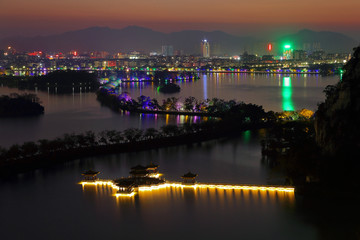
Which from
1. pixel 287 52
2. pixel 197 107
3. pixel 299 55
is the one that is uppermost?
pixel 287 52

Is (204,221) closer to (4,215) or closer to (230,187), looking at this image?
(230,187)

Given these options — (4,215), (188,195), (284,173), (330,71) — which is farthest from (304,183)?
A: (330,71)

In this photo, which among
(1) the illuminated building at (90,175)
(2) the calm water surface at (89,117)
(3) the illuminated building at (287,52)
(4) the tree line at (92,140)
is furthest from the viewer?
(3) the illuminated building at (287,52)

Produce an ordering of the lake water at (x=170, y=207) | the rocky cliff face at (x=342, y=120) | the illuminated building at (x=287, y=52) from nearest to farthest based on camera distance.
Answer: the lake water at (x=170, y=207)
the rocky cliff face at (x=342, y=120)
the illuminated building at (x=287, y=52)

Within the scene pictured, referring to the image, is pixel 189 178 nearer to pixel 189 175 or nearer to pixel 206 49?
pixel 189 175

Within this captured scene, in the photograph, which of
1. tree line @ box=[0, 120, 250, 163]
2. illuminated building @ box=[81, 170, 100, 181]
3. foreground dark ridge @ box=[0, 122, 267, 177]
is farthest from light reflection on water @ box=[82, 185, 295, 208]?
tree line @ box=[0, 120, 250, 163]

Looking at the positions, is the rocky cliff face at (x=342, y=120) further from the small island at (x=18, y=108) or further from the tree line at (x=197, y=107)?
the small island at (x=18, y=108)

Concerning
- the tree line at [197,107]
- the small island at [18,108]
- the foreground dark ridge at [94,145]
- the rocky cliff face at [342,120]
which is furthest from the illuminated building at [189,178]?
the small island at [18,108]

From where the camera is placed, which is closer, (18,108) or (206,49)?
(18,108)

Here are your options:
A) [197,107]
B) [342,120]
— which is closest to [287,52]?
[197,107]
